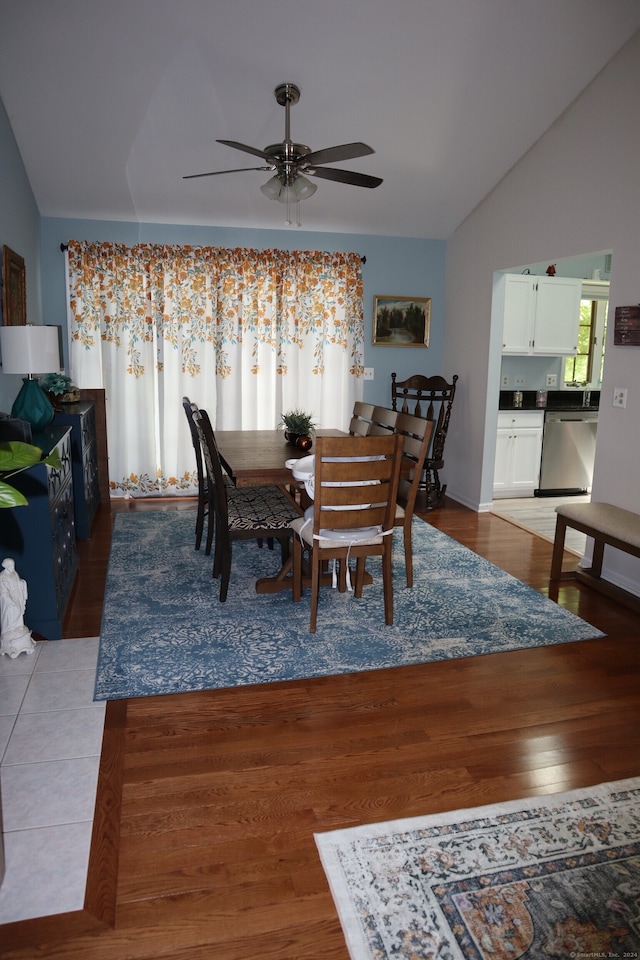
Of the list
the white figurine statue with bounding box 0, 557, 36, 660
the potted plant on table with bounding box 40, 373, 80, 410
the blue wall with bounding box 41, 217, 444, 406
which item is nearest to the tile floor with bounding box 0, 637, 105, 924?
the white figurine statue with bounding box 0, 557, 36, 660

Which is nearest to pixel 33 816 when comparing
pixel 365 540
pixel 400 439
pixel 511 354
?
pixel 365 540

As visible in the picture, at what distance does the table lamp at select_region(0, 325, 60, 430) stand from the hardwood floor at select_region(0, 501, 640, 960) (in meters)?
1.35

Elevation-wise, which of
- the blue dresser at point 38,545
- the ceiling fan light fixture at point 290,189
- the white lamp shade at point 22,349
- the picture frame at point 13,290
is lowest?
the blue dresser at point 38,545

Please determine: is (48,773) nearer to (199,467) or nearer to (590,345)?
(199,467)

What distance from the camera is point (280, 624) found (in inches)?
126

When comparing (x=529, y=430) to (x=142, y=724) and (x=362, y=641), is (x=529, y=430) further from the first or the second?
(x=142, y=724)

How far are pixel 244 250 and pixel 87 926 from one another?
522 cm

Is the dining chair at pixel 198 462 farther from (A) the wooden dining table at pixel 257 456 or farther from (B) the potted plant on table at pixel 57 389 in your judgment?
(B) the potted plant on table at pixel 57 389

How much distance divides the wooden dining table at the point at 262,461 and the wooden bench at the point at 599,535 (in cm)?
142

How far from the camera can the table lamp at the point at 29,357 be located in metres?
3.51

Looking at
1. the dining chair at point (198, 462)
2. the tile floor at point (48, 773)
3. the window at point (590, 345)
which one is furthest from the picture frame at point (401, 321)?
the tile floor at point (48, 773)

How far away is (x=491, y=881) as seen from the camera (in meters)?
1.71

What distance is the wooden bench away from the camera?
3332mm

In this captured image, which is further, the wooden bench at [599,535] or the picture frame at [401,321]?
the picture frame at [401,321]
